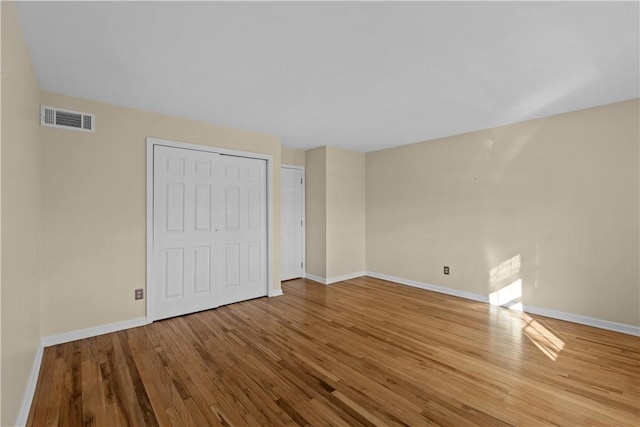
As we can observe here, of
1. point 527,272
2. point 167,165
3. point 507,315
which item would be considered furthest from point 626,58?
point 167,165

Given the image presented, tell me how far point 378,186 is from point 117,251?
13.4 feet

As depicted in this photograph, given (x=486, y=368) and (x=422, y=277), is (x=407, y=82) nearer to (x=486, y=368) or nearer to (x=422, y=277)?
(x=486, y=368)

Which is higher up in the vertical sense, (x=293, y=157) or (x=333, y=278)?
(x=293, y=157)

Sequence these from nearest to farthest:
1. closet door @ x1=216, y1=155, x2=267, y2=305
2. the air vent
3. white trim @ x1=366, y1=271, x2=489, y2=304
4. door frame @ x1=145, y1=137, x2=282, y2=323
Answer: the air vent
door frame @ x1=145, y1=137, x2=282, y2=323
closet door @ x1=216, y1=155, x2=267, y2=305
white trim @ x1=366, y1=271, x2=489, y2=304

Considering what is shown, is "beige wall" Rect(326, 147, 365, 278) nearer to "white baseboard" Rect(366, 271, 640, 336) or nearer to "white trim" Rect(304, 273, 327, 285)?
"white trim" Rect(304, 273, 327, 285)

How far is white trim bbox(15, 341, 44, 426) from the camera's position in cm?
167

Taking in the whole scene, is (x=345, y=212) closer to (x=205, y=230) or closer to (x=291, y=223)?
(x=291, y=223)

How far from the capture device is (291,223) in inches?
204

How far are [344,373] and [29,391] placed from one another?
2.17 meters

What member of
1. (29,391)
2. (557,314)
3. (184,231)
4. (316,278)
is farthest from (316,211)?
(29,391)

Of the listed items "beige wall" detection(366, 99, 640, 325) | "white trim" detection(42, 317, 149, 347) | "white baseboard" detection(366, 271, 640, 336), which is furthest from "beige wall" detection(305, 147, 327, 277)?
"white trim" detection(42, 317, 149, 347)

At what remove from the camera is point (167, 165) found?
336 centimetres

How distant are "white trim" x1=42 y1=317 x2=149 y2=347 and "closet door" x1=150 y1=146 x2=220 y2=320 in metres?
0.20

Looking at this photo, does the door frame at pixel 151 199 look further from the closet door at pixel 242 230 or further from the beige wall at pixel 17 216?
the beige wall at pixel 17 216
